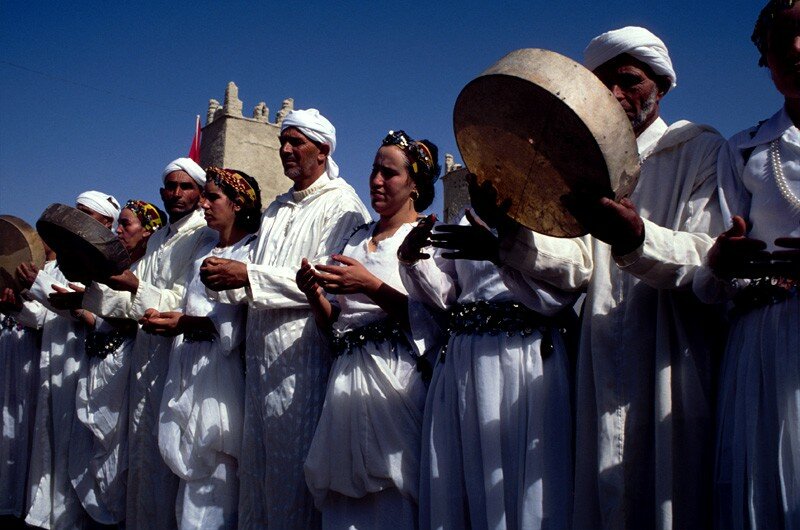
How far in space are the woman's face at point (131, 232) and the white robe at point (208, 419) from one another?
1.66 meters

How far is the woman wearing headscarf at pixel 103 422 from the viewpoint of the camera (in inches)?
222

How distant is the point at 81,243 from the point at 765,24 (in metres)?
3.70

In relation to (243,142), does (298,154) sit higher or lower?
lower

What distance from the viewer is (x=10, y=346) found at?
751cm

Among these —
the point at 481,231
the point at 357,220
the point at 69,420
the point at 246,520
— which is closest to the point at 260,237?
the point at 357,220

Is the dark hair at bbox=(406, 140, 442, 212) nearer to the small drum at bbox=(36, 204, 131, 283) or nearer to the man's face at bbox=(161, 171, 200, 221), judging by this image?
the small drum at bbox=(36, 204, 131, 283)

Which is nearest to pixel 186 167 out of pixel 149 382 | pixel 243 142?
pixel 149 382

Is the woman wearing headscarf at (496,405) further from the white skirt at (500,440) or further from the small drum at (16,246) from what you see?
the small drum at (16,246)

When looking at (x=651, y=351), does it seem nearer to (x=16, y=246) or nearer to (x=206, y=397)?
(x=206, y=397)

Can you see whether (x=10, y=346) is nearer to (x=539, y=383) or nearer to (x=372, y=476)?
(x=372, y=476)

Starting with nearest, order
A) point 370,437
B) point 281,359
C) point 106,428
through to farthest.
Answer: point 370,437
point 281,359
point 106,428

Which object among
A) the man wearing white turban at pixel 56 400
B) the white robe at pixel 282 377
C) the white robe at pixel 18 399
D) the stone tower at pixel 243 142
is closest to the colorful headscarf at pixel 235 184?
the white robe at pixel 282 377

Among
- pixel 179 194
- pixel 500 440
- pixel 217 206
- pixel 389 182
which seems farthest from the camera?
pixel 179 194

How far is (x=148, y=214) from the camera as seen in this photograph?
6.41 meters
